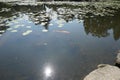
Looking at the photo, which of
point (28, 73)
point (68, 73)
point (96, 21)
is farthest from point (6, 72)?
point (96, 21)

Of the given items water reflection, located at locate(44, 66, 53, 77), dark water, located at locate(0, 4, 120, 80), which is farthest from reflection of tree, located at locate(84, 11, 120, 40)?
water reflection, located at locate(44, 66, 53, 77)

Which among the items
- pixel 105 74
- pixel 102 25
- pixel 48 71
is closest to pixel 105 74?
pixel 105 74

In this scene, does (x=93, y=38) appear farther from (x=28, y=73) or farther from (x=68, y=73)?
(x=28, y=73)

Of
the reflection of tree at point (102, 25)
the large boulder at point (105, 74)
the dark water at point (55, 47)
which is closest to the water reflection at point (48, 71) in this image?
the dark water at point (55, 47)

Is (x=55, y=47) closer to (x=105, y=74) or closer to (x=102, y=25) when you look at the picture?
(x=105, y=74)

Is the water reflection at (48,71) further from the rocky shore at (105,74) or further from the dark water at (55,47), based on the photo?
the rocky shore at (105,74)

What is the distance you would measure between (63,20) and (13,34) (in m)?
4.50

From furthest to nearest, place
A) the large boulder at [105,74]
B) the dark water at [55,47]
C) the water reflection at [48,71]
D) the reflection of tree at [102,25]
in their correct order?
the reflection of tree at [102,25] → the dark water at [55,47] → the water reflection at [48,71] → the large boulder at [105,74]

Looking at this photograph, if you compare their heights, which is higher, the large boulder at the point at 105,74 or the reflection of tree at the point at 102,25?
the large boulder at the point at 105,74

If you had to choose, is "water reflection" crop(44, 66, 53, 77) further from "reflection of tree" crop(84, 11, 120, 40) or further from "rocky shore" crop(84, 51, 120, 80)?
"reflection of tree" crop(84, 11, 120, 40)

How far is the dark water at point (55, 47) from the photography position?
22.7 ft

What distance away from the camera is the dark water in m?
6.91

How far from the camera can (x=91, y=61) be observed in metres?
7.74

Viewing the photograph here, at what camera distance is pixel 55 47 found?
9.07 metres
